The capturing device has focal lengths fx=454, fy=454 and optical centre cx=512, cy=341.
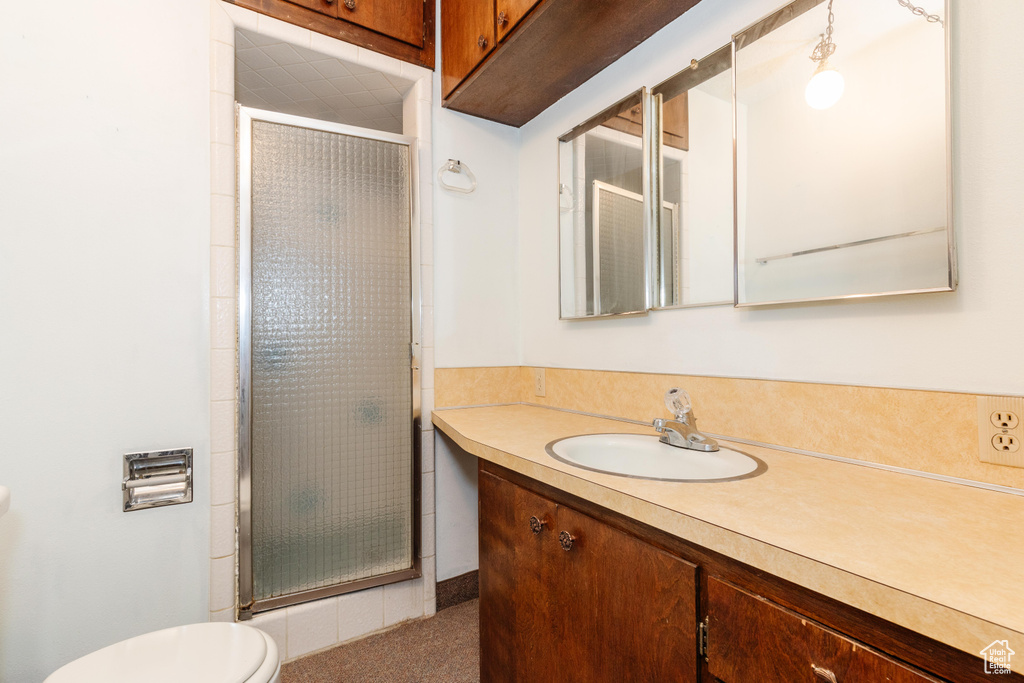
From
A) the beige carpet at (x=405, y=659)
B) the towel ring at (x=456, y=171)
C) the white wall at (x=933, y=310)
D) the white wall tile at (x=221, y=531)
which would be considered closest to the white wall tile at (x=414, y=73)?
the towel ring at (x=456, y=171)

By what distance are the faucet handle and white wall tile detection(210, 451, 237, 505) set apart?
1.41m

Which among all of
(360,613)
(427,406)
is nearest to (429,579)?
(360,613)

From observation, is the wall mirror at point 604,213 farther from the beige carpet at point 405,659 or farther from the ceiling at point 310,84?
the beige carpet at point 405,659

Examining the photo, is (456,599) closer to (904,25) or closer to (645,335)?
(645,335)

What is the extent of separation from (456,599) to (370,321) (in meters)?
1.21

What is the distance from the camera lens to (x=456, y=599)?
1906 millimetres

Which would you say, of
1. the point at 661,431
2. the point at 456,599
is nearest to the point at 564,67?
the point at 661,431

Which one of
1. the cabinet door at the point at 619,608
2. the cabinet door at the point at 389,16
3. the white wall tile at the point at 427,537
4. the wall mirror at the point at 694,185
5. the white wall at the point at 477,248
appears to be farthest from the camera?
the white wall at the point at 477,248

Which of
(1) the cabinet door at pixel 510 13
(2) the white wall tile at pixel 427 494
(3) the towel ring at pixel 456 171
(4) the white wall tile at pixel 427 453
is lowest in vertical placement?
(2) the white wall tile at pixel 427 494

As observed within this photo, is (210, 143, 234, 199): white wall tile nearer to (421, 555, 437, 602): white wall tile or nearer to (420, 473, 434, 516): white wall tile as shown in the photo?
(420, 473, 434, 516): white wall tile

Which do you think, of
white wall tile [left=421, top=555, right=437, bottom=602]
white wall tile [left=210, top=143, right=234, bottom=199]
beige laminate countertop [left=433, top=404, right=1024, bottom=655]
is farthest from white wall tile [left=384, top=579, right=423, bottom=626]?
white wall tile [left=210, top=143, right=234, bottom=199]

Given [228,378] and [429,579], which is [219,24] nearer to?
[228,378]

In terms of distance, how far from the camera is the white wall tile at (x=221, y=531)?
1.48 metres

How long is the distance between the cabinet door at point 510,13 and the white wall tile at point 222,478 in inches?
64.9
